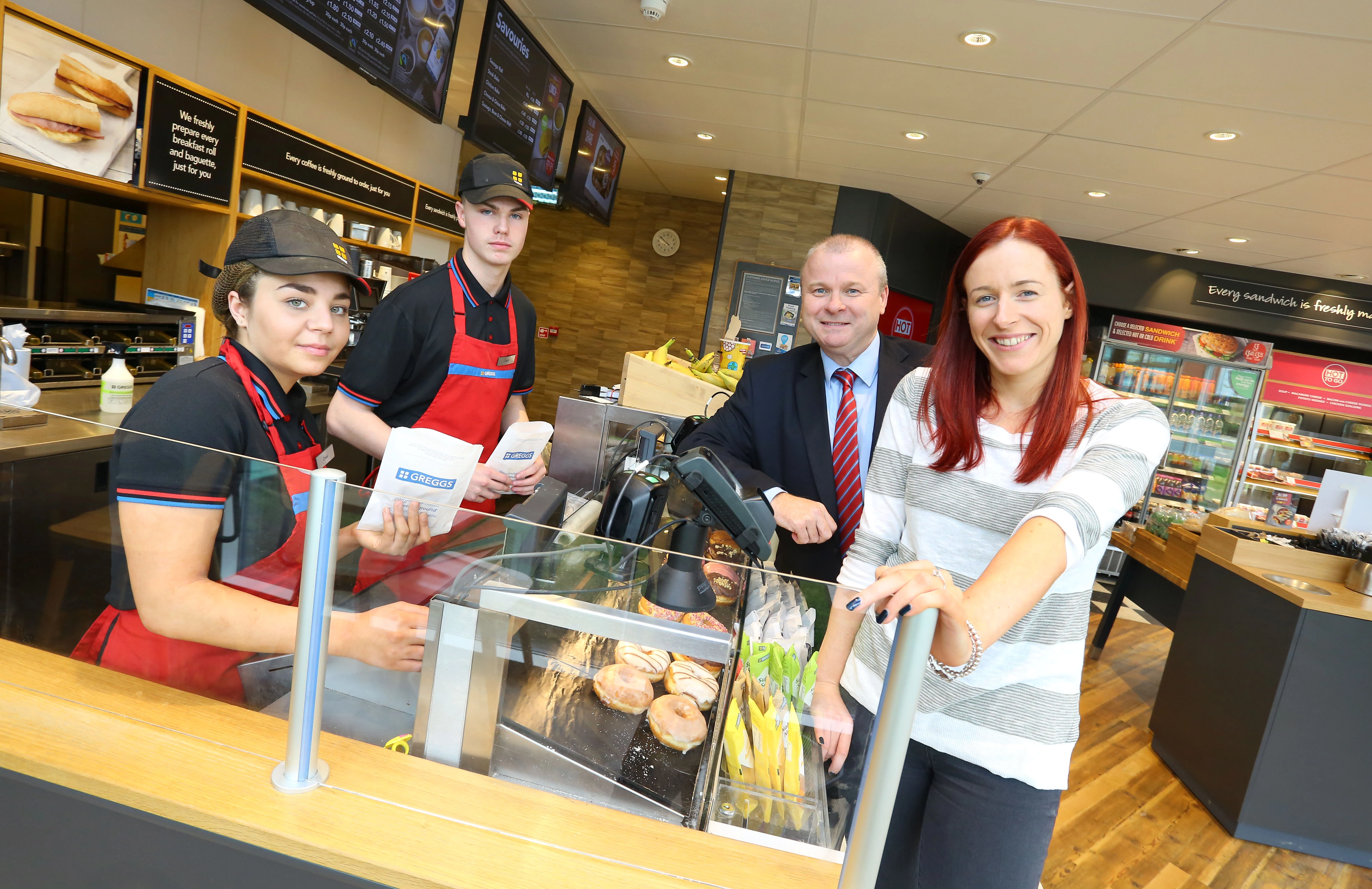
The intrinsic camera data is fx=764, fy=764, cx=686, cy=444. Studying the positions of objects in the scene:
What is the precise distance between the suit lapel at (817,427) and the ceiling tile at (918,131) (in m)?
2.88

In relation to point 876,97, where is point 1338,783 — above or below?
below

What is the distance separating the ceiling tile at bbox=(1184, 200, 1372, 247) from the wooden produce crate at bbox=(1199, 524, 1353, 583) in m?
2.62

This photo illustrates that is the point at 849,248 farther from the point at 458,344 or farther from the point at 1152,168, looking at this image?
the point at 1152,168

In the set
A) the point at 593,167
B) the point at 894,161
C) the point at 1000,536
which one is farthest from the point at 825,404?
the point at 894,161

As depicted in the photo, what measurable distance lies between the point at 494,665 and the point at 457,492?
0.29 meters

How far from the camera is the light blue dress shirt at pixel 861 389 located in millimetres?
2029

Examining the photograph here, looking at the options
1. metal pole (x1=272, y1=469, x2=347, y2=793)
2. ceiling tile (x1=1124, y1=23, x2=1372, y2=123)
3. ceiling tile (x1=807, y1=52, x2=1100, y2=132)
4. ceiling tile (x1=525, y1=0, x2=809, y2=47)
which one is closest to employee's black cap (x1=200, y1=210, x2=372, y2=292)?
metal pole (x1=272, y1=469, x2=347, y2=793)

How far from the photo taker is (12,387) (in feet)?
5.20

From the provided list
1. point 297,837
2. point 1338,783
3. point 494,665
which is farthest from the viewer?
point 1338,783

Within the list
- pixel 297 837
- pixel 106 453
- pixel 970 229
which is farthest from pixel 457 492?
pixel 970 229

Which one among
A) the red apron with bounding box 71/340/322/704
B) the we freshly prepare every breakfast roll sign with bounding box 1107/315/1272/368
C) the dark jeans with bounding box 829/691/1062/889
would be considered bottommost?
the dark jeans with bounding box 829/691/1062/889

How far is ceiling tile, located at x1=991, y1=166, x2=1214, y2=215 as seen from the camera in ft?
16.1

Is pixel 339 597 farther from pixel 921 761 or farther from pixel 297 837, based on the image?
pixel 921 761

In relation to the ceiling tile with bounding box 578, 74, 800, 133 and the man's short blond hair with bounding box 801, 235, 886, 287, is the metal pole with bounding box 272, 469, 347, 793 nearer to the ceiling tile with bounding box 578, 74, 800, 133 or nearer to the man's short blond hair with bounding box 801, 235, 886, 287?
the man's short blond hair with bounding box 801, 235, 886, 287
